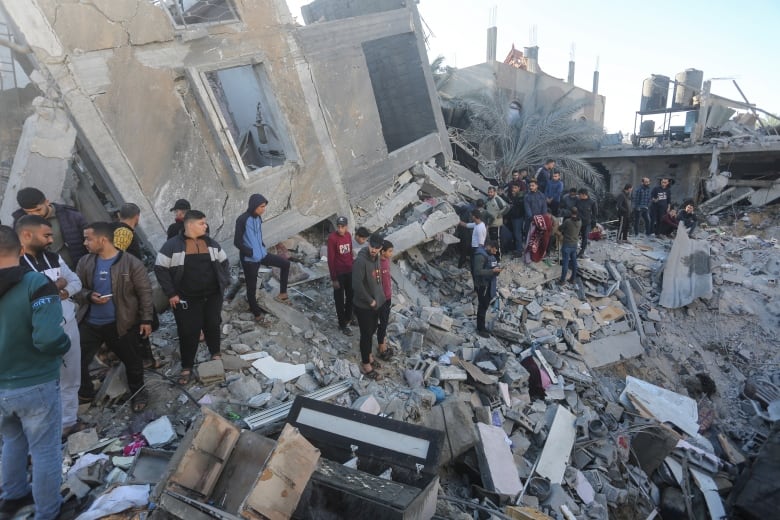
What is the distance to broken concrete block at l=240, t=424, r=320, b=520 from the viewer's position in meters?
2.72

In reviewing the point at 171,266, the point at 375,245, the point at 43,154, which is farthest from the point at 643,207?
the point at 43,154

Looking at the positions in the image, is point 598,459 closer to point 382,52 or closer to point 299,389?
point 299,389

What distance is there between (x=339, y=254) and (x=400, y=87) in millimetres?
6951

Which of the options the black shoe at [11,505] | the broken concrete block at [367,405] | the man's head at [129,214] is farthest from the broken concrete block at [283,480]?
the man's head at [129,214]

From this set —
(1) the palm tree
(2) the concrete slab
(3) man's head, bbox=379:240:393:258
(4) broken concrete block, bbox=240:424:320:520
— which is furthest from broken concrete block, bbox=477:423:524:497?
(1) the palm tree

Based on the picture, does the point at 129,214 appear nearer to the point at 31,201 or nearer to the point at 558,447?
the point at 31,201

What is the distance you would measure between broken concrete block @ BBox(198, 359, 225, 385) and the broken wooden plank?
372 centimetres

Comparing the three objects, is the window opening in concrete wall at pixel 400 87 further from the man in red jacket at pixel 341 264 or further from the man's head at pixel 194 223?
the man's head at pixel 194 223

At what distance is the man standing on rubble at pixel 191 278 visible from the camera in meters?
4.38

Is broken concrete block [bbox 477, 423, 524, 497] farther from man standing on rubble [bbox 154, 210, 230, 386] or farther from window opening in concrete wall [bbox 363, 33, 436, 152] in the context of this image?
window opening in concrete wall [bbox 363, 33, 436, 152]

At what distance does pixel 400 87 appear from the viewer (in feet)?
37.9

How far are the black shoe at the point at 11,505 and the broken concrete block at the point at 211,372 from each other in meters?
1.70

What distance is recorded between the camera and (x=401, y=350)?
21.6ft

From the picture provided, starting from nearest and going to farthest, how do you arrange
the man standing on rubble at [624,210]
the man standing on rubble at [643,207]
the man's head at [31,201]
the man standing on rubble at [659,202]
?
the man's head at [31,201], the man standing on rubble at [624,210], the man standing on rubble at [659,202], the man standing on rubble at [643,207]
